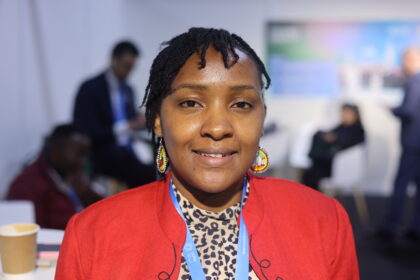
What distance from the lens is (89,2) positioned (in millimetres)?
5059

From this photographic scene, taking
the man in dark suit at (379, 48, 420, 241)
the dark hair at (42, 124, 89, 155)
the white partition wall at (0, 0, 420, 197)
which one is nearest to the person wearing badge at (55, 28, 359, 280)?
the dark hair at (42, 124, 89, 155)

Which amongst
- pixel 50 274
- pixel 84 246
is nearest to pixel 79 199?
pixel 50 274

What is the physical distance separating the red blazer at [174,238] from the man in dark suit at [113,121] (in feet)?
8.78

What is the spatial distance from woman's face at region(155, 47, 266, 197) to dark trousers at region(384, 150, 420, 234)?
3923 millimetres

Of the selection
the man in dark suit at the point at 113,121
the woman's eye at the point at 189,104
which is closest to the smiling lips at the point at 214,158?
the woman's eye at the point at 189,104

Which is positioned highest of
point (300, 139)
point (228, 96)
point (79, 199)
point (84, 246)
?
point (228, 96)

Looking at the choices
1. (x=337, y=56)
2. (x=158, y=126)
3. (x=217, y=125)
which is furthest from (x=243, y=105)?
(x=337, y=56)

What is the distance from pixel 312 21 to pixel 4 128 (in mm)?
4193

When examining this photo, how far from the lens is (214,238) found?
115 cm

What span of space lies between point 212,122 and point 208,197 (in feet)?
0.70

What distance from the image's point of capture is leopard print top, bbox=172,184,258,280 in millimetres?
1117

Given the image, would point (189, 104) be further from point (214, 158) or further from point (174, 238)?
point (174, 238)

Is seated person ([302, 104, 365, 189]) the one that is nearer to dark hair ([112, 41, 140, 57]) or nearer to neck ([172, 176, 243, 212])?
dark hair ([112, 41, 140, 57])

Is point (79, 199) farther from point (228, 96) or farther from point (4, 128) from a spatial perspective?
point (228, 96)
